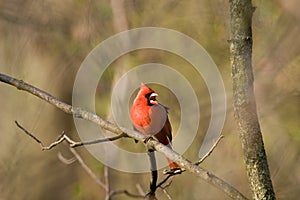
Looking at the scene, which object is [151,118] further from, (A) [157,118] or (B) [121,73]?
(B) [121,73]

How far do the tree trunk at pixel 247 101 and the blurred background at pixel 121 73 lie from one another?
1.95m

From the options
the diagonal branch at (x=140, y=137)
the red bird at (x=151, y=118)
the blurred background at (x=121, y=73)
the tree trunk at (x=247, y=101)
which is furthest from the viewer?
the blurred background at (x=121, y=73)

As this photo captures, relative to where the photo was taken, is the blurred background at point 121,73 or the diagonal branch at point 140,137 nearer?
the diagonal branch at point 140,137

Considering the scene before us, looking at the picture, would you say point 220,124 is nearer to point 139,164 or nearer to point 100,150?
point 100,150

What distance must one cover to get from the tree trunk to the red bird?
1.13 m

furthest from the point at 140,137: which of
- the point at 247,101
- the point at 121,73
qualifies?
the point at 121,73

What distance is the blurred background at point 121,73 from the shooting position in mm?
4770

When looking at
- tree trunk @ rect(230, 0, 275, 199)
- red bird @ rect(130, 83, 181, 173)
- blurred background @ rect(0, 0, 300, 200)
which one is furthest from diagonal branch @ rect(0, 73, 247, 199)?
blurred background @ rect(0, 0, 300, 200)

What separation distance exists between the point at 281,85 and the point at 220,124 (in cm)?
65

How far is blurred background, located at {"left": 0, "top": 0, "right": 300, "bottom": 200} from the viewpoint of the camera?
15.6 feet

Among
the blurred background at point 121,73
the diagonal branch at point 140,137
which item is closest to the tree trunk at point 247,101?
the diagonal branch at point 140,137

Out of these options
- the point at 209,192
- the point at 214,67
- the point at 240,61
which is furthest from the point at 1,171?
the point at 240,61

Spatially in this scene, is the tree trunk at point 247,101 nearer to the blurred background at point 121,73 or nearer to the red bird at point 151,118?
the red bird at point 151,118

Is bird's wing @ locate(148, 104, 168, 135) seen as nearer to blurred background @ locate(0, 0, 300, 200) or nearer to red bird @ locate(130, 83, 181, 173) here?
red bird @ locate(130, 83, 181, 173)
